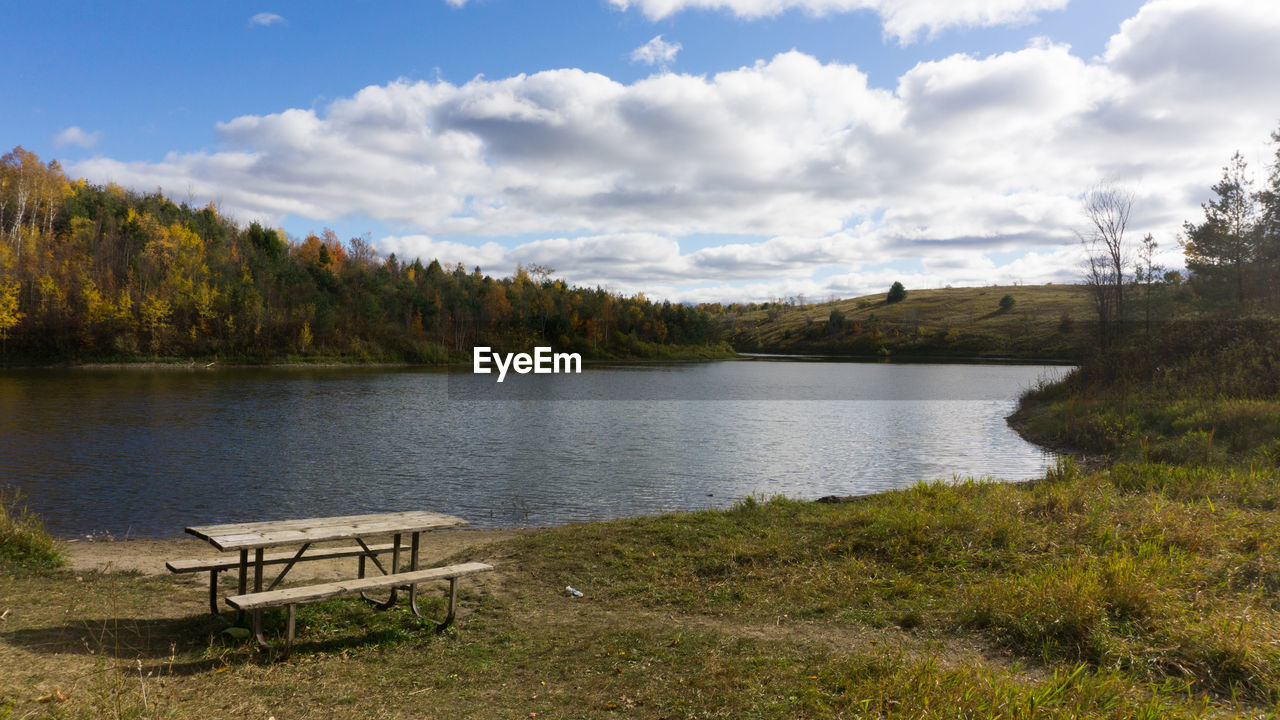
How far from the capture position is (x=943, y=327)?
5364 inches

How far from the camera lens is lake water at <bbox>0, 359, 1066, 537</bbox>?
15.9 metres

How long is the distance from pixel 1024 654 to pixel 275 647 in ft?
22.1

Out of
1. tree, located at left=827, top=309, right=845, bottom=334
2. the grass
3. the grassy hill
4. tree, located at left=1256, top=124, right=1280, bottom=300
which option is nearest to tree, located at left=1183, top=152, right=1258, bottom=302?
tree, located at left=1256, top=124, right=1280, bottom=300

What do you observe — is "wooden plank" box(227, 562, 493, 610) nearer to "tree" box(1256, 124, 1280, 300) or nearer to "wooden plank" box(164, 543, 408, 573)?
"wooden plank" box(164, 543, 408, 573)

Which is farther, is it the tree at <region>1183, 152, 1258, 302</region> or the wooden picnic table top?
the tree at <region>1183, 152, 1258, 302</region>

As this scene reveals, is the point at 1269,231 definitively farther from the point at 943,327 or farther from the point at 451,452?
the point at 943,327

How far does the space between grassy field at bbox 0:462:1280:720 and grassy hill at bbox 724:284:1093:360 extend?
10699 cm

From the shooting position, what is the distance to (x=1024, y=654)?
5.93 meters

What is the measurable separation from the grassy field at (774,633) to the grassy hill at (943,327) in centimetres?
10699

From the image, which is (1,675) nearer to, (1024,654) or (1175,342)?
(1024,654)

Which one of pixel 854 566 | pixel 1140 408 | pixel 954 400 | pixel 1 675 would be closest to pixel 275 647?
pixel 1 675

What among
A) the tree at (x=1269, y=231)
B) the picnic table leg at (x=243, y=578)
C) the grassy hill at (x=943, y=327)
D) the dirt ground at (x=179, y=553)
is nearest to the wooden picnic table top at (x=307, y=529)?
the picnic table leg at (x=243, y=578)

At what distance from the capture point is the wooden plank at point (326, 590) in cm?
592

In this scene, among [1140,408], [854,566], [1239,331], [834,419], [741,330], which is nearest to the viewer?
[854,566]
